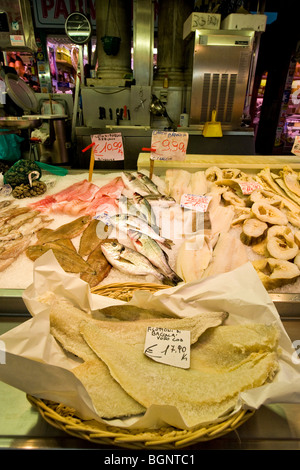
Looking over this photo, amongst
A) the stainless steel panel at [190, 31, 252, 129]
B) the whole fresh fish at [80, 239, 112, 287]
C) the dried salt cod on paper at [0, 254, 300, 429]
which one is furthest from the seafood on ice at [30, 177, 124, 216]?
the stainless steel panel at [190, 31, 252, 129]

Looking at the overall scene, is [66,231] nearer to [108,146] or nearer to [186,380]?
[108,146]

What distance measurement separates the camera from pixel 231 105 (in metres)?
5.50

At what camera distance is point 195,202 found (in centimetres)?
211

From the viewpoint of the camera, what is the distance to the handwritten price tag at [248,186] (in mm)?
→ 2314

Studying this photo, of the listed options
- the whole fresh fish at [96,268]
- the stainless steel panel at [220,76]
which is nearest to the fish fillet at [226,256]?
the whole fresh fish at [96,268]

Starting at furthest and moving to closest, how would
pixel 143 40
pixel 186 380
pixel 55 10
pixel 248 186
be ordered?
pixel 55 10
pixel 143 40
pixel 248 186
pixel 186 380

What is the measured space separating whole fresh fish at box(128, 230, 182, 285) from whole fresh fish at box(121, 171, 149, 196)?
29.3 inches

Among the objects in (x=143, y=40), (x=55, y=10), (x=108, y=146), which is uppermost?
(x=55, y=10)

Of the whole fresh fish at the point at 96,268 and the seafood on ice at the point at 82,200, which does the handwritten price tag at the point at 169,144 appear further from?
the whole fresh fish at the point at 96,268

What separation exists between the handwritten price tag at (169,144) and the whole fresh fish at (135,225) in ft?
2.55

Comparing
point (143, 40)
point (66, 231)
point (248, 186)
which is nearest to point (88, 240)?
point (66, 231)

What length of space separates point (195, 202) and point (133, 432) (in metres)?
1.61
